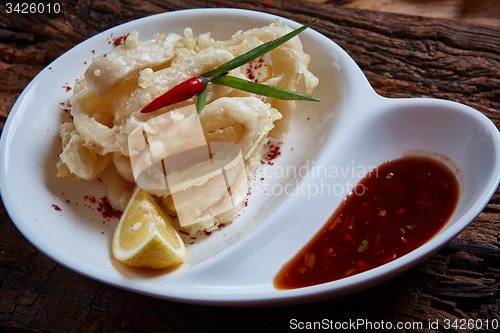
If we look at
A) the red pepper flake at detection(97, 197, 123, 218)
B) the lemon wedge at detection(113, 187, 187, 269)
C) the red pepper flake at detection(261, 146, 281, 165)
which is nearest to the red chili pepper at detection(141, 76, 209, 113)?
the lemon wedge at detection(113, 187, 187, 269)

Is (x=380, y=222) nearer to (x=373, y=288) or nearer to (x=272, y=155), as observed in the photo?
(x=373, y=288)

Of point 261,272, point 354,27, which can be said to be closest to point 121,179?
point 261,272

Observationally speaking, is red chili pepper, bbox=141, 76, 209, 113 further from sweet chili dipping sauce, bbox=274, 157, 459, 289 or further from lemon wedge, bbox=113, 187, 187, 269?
sweet chili dipping sauce, bbox=274, 157, 459, 289

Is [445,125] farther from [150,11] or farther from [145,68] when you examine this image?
[150,11]

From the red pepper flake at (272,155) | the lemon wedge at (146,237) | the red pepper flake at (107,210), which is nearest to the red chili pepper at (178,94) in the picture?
the lemon wedge at (146,237)

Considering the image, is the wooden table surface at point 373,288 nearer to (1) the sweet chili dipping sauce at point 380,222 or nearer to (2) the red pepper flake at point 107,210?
(1) the sweet chili dipping sauce at point 380,222

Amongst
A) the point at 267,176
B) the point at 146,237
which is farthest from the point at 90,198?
the point at 267,176
